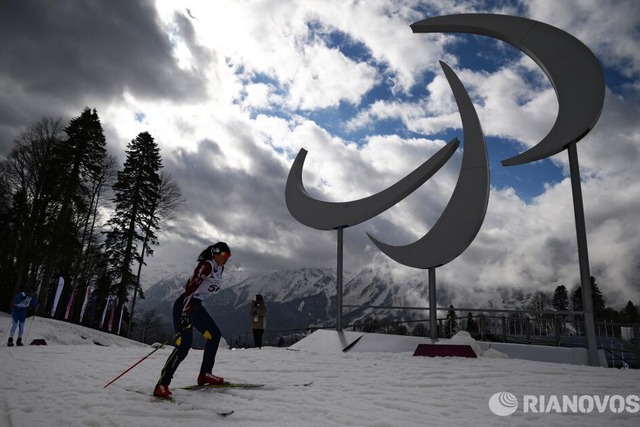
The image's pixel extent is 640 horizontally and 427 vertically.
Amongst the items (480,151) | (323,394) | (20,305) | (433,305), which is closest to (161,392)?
(323,394)

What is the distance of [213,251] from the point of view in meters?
5.63

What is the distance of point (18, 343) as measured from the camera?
12.7 m

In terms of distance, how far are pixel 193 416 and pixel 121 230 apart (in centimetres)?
2522

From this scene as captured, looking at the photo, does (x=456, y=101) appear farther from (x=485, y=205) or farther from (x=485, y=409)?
(x=485, y=409)

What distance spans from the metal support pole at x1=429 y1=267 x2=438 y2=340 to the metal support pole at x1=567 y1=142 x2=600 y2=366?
12.0ft

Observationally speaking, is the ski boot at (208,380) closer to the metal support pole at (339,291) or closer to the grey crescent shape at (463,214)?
the grey crescent shape at (463,214)

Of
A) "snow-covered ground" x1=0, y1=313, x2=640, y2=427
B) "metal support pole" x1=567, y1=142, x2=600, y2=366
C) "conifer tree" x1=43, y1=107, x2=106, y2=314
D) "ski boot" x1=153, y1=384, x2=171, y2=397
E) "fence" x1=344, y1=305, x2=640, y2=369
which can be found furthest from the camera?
"conifer tree" x1=43, y1=107, x2=106, y2=314

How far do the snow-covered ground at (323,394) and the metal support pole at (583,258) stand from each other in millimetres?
2002

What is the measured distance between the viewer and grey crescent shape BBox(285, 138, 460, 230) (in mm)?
12664

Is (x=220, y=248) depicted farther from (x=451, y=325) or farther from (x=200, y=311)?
(x=451, y=325)

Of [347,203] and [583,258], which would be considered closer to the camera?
[583,258]

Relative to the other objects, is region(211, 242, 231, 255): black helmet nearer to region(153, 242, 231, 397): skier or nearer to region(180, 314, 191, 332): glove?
region(153, 242, 231, 397): skier

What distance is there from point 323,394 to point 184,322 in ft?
6.45

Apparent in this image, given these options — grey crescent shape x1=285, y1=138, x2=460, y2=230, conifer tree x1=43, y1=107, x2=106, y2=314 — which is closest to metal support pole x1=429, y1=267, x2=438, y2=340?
grey crescent shape x1=285, y1=138, x2=460, y2=230
